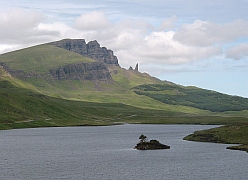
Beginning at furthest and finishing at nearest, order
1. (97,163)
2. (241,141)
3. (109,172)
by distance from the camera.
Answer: (241,141) → (97,163) → (109,172)

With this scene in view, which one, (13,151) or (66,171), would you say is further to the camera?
(13,151)

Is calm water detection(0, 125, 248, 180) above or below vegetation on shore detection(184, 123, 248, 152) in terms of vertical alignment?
below

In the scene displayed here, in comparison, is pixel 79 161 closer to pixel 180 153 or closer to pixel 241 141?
pixel 180 153

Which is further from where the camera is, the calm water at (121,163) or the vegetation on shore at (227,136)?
the vegetation on shore at (227,136)

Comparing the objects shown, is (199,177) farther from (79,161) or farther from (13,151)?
(13,151)

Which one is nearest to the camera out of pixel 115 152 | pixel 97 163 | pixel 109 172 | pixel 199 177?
pixel 199 177

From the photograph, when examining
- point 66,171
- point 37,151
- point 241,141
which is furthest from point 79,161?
point 241,141

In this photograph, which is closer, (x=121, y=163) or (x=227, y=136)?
(x=121, y=163)

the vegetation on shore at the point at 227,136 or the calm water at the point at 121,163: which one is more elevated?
the vegetation on shore at the point at 227,136

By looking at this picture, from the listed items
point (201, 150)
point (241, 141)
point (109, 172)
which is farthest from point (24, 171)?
point (241, 141)

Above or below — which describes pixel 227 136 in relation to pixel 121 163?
above

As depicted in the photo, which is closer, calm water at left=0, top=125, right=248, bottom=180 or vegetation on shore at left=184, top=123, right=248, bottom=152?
calm water at left=0, top=125, right=248, bottom=180

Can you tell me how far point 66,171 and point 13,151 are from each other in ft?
158

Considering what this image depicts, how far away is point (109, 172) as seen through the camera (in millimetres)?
102562
